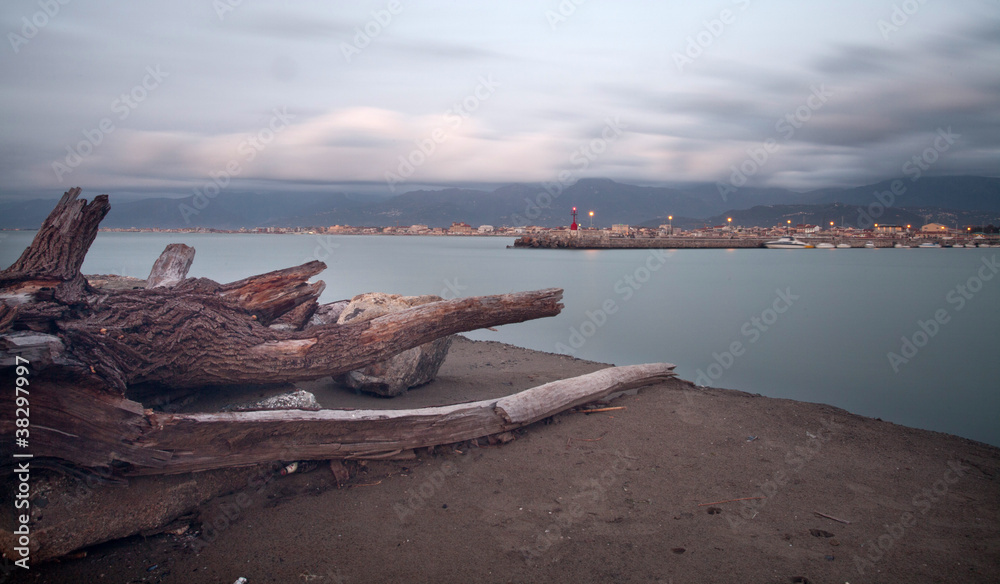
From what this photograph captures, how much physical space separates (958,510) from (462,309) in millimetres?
4824

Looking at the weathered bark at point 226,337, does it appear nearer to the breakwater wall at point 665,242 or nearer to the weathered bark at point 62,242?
the weathered bark at point 62,242

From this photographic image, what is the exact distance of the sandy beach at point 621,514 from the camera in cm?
342

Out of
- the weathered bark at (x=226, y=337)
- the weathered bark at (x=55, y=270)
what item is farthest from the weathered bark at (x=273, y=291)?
the weathered bark at (x=55, y=270)

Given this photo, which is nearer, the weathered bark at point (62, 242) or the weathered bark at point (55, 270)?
the weathered bark at point (55, 270)

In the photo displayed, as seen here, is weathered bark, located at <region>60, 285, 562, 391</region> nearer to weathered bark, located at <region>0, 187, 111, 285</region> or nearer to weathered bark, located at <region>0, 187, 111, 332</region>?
weathered bark, located at <region>0, 187, 111, 332</region>

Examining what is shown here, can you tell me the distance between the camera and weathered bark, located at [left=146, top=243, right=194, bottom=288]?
6641 millimetres

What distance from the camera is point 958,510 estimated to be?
13.5 feet

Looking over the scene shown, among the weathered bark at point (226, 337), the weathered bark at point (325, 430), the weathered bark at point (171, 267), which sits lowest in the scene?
the weathered bark at point (325, 430)

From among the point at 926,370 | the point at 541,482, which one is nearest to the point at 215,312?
the point at 541,482

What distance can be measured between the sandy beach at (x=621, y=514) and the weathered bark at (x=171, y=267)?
149 inches

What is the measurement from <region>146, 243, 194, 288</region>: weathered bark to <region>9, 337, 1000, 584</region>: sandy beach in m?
3.78

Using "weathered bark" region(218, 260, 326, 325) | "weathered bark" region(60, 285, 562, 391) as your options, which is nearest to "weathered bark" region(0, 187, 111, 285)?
"weathered bark" region(60, 285, 562, 391)

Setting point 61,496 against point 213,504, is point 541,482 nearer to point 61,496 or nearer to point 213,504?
point 213,504

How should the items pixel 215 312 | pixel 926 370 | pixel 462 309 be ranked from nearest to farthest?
1. pixel 215 312
2. pixel 462 309
3. pixel 926 370
